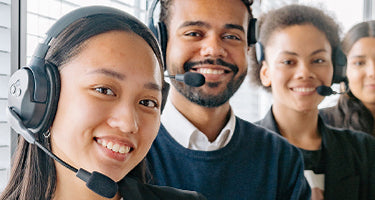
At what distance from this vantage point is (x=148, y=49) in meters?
0.70

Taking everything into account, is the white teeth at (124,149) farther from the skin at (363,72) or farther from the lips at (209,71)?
the skin at (363,72)

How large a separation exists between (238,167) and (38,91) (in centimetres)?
58

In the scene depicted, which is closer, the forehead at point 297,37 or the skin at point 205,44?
the skin at point 205,44

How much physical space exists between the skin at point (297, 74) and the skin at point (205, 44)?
300mm

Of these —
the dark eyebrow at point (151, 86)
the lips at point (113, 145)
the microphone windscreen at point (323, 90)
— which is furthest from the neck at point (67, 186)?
the microphone windscreen at point (323, 90)

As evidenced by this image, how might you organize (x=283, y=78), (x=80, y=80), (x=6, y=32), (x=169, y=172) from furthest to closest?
(x=283, y=78), (x=169, y=172), (x=6, y=32), (x=80, y=80)

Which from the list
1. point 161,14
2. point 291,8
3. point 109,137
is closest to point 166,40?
point 161,14

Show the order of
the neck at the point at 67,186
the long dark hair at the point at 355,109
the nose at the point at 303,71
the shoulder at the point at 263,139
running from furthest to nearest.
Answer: the long dark hair at the point at 355,109 < the nose at the point at 303,71 < the shoulder at the point at 263,139 < the neck at the point at 67,186

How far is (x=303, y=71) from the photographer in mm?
1278

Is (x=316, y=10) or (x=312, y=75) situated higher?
(x=316, y=10)

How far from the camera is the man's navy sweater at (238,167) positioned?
0.94 m

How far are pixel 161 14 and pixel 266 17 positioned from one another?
492 mm

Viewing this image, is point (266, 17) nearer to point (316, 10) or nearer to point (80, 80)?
point (316, 10)

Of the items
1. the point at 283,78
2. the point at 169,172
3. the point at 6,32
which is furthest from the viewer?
the point at 283,78
